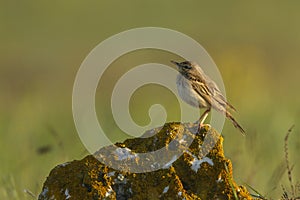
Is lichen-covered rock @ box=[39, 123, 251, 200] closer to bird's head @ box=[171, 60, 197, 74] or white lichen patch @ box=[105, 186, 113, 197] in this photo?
white lichen patch @ box=[105, 186, 113, 197]

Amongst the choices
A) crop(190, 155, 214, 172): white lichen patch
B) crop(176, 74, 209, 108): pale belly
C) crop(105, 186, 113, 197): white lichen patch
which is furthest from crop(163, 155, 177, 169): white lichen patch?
crop(176, 74, 209, 108): pale belly

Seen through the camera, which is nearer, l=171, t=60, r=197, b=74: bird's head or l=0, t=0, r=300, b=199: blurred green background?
l=171, t=60, r=197, b=74: bird's head

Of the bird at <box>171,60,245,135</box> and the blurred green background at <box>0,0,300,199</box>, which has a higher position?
the blurred green background at <box>0,0,300,199</box>

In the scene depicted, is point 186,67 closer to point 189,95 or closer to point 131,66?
point 189,95

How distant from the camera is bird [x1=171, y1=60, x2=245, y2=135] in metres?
8.55

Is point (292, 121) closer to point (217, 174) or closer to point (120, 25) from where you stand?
point (217, 174)

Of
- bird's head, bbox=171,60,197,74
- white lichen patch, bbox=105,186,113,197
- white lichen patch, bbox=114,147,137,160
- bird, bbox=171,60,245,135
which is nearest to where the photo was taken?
white lichen patch, bbox=105,186,113,197

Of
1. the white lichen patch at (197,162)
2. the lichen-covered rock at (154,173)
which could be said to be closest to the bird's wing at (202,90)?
the lichen-covered rock at (154,173)

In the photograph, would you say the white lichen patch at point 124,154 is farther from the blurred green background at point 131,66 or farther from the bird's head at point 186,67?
the bird's head at point 186,67

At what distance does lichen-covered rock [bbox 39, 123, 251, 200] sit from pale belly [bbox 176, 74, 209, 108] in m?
1.48

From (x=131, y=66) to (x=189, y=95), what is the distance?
1778 cm

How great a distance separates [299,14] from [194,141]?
33.0 m

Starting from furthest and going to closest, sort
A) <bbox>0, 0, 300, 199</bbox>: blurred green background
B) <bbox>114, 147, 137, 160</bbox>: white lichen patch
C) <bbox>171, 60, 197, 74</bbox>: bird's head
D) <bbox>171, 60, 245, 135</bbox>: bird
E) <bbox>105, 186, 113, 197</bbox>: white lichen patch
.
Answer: <bbox>0, 0, 300, 199</bbox>: blurred green background, <bbox>171, 60, 197, 74</bbox>: bird's head, <bbox>171, 60, 245, 135</bbox>: bird, <bbox>114, 147, 137, 160</bbox>: white lichen patch, <bbox>105, 186, 113, 197</bbox>: white lichen patch

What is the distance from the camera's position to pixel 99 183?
6613mm
